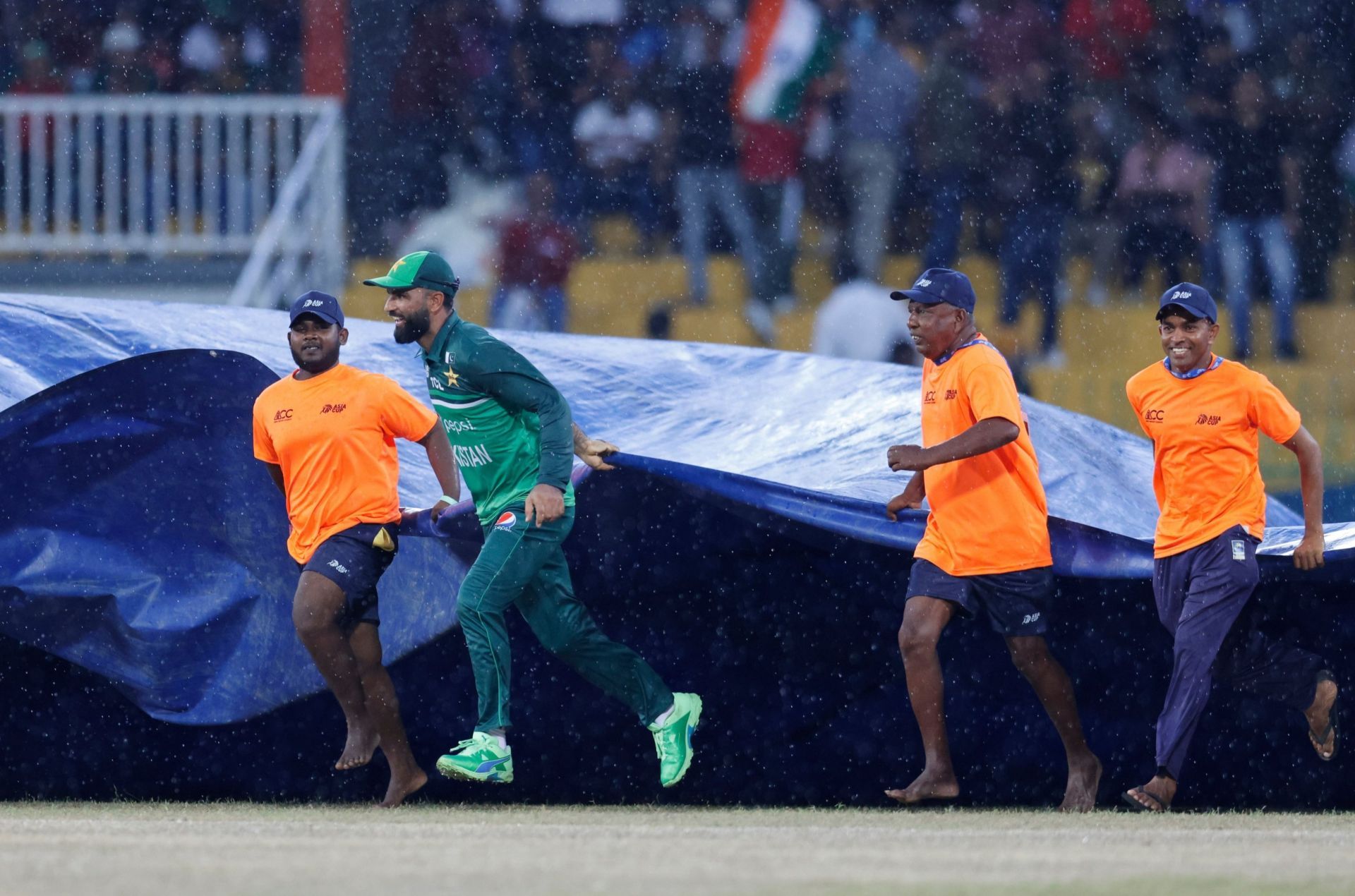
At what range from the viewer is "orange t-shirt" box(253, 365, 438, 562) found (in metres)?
6.38

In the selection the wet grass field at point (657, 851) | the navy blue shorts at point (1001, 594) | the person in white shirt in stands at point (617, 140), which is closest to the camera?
the wet grass field at point (657, 851)

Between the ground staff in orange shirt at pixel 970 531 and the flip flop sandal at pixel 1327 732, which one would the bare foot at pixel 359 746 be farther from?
the flip flop sandal at pixel 1327 732

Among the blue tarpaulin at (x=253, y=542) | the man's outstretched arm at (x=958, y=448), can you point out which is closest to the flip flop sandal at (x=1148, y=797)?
the blue tarpaulin at (x=253, y=542)

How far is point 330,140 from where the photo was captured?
13.6 meters

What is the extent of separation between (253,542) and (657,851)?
6.84 ft

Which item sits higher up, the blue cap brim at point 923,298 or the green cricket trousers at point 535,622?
the blue cap brim at point 923,298

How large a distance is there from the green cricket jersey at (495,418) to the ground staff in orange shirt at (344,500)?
A: 0.21 m

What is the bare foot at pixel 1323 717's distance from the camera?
639 centimetres

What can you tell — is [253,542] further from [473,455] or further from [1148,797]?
[1148,797]

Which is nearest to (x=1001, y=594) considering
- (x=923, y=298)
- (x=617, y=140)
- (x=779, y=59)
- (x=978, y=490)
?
(x=978, y=490)

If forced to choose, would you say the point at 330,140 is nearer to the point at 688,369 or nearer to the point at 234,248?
the point at 234,248

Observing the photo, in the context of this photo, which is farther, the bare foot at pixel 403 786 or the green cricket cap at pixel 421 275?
the bare foot at pixel 403 786

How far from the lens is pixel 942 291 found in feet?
21.0

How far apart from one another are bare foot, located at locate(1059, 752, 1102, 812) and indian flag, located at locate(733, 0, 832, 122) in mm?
8595
